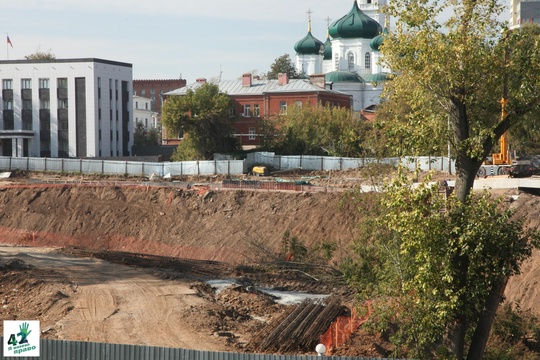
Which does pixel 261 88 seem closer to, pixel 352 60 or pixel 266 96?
pixel 266 96

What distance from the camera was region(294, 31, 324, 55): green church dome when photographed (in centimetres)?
11362

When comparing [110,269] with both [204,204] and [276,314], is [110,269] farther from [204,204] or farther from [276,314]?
[204,204]

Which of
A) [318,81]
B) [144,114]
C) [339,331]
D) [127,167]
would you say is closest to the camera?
[339,331]

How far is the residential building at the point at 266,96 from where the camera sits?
84.7m

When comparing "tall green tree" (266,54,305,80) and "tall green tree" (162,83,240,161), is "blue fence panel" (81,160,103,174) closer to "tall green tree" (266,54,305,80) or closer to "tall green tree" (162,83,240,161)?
"tall green tree" (162,83,240,161)

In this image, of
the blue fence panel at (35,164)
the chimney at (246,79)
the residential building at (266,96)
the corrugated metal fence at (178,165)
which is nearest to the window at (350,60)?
the residential building at (266,96)

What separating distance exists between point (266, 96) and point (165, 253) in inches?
1562

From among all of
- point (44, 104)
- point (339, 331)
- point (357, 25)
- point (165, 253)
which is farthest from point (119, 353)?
point (357, 25)

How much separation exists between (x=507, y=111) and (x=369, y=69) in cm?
8885

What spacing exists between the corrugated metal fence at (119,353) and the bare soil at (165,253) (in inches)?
198

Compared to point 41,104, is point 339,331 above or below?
below

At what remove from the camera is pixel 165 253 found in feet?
162

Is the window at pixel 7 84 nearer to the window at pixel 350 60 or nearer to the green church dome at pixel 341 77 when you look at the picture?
the green church dome at pixel 341 77

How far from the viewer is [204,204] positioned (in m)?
52.8
